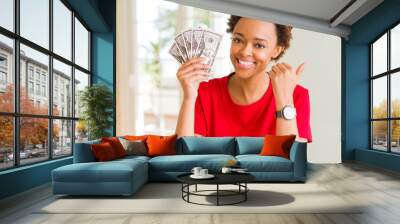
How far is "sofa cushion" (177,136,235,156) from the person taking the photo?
692cm

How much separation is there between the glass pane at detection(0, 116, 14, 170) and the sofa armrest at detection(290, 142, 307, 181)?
13.0 ft

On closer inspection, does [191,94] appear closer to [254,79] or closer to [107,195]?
[254,79]

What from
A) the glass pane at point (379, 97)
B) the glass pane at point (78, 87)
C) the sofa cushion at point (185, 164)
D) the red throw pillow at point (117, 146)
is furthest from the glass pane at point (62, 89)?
the glass pane at point (379, 97)

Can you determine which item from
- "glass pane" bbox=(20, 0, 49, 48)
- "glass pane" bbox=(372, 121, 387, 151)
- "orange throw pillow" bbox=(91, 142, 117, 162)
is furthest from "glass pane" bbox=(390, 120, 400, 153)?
"glass pane" bbox=(20, 0, 49, 48)

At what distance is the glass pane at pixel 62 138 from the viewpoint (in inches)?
268

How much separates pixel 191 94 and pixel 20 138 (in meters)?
3.89

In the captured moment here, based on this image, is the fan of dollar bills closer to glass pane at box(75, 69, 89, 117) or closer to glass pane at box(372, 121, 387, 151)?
glass pane at box(75, 69, 89, 117)

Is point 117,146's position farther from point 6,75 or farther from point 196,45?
point 196,45

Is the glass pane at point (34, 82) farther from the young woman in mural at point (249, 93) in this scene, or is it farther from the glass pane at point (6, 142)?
the young woman in mural at point (249, 93)

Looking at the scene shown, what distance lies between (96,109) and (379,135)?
20.0ft

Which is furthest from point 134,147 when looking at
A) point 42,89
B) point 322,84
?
point 322,84

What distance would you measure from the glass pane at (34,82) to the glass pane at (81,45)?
168 centimetres

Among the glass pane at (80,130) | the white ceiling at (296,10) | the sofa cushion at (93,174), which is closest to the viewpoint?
the sofa cushion at (93,174)

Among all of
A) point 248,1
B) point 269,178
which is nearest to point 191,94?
point 248,1
